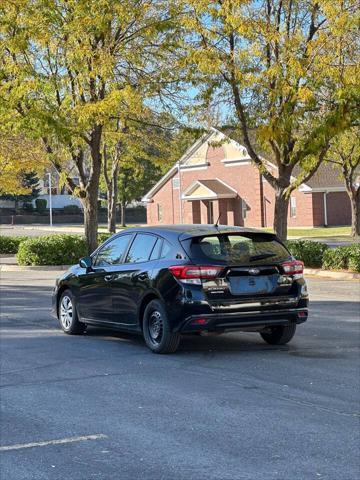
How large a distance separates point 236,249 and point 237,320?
2.91ft

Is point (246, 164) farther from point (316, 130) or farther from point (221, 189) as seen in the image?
point (316, 130)

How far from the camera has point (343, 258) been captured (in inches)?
898

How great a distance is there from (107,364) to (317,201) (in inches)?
1960

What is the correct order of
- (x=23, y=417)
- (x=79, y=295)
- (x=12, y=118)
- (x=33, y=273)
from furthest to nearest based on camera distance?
(x=33, y=273) → (x=12, y=118) → (x=79, y=295) → (x=23, y=417)

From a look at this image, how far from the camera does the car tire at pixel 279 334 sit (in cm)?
1073

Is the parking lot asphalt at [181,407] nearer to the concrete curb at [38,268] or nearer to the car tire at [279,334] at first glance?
the car tire at [279,334]

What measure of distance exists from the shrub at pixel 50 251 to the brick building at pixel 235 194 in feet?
95.9

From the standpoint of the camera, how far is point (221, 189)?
61.5m

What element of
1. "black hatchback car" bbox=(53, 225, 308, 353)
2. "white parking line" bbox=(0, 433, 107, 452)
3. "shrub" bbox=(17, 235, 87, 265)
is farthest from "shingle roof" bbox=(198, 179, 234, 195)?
"white parking line" bbox=(0, 433, 107, 452)

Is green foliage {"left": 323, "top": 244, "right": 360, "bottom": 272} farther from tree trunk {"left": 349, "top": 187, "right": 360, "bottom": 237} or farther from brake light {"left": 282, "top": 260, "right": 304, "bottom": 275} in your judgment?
tree trunk {"left": 349, "top": 187, "right": 360, "bottom": 237}

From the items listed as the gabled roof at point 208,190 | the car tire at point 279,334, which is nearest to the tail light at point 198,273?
the car tire at point 279,334

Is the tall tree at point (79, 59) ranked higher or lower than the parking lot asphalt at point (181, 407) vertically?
higher

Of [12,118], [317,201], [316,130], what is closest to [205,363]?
[316,130]

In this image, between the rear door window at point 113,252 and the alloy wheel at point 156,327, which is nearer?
the alloy wheel at point 156,327
